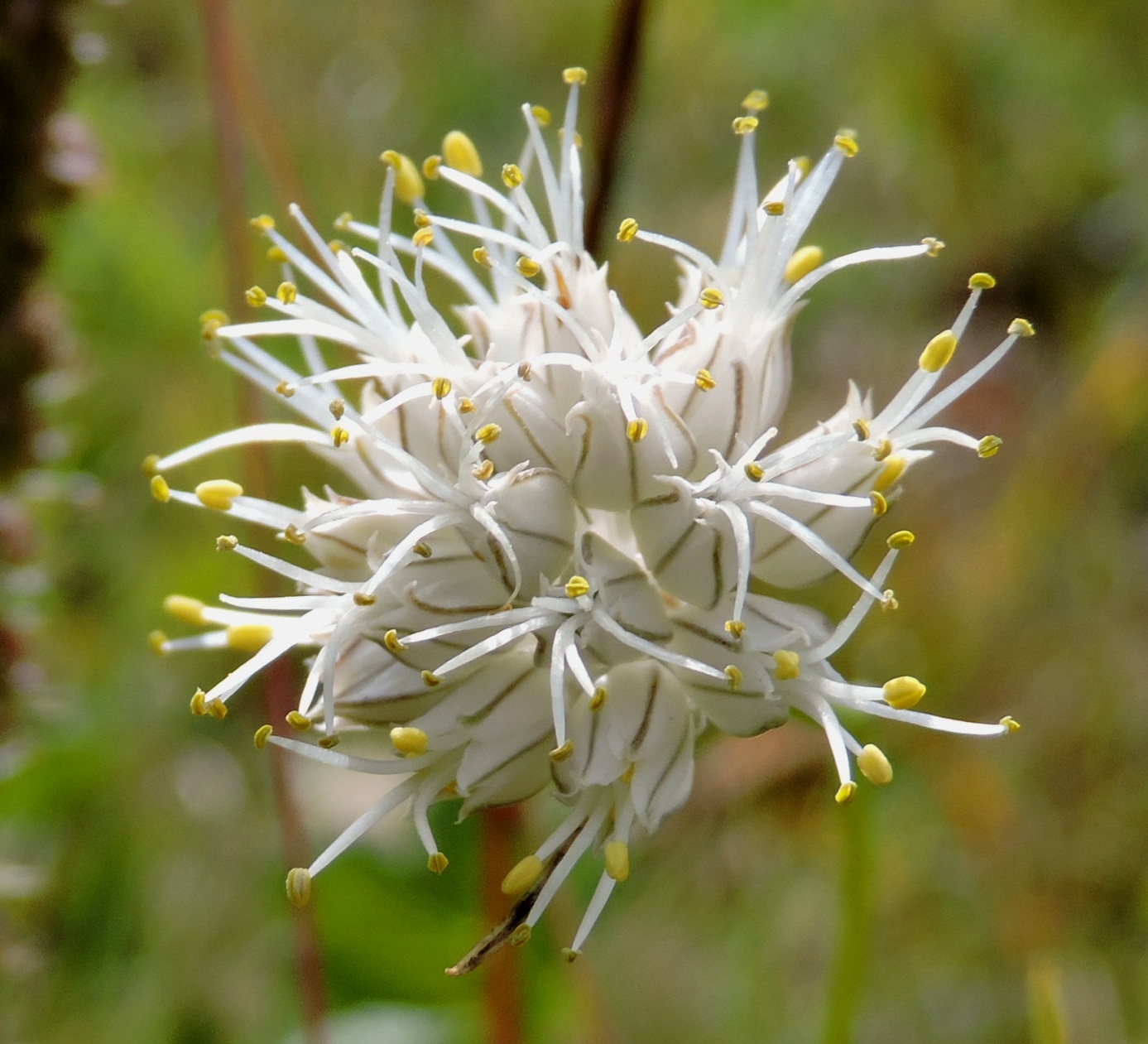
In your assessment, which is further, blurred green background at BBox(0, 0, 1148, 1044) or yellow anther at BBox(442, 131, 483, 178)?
blurred green background at BBox(0, 0, 1148, 1044)

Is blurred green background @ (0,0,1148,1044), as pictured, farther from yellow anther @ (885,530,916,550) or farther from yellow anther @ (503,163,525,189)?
yellow anther @ (503,163,525,189)

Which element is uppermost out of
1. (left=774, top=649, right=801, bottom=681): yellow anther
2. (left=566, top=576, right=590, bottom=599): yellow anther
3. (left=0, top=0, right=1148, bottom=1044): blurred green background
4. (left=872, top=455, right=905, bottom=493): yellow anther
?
(left=872, top=455, right=905, bottom=493): yellow anther

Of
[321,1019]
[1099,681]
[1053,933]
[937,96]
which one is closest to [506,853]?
[321,1019]

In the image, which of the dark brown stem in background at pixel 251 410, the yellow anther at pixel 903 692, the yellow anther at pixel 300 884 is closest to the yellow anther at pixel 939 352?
the yellow anther at pixel 903 692

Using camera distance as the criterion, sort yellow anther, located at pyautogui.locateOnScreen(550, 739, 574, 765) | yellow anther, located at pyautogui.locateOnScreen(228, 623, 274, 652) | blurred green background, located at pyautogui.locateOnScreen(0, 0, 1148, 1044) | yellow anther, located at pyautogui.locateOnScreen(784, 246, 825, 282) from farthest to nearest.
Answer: blurred green background, located at pyautogui.locateOnScreen(0, 0, 1148, 1044), yellow anther, located at pyautogui.locateOnScreen(784, 246, 825, 282), yellow anther, located at pyautogui.locateOnScreen(228, 623, 274, 652), yellow anther, located at pyautogui.locateOnScreen(550, 739, 574, 765)

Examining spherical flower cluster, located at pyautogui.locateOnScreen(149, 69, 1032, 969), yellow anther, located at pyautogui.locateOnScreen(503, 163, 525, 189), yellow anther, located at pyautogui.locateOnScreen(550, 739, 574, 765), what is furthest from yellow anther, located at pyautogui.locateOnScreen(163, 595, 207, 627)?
yellow anther, located at pyautogui.locateOnScreen(503, 163, 525, 189)

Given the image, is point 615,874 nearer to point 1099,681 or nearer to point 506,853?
point 506,853
